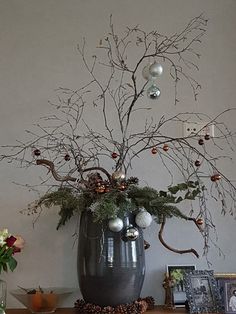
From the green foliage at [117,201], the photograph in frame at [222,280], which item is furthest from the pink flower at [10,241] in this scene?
the photograph in frame at [222,280]

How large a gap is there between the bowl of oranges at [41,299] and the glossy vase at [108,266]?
4.8 inches

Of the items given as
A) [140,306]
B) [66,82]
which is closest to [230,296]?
[140,306]

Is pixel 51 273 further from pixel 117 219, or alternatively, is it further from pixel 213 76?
pixel 213 76

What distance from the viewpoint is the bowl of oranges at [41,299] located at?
1.62m

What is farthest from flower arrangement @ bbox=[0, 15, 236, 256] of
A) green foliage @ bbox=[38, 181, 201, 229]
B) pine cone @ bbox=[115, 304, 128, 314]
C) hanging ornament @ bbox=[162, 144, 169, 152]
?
pine cone @ bbox=[115, 304, 128, 314]

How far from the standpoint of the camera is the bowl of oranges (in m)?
1.62

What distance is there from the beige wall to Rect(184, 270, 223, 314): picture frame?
190mm

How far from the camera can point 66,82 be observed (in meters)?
1.98

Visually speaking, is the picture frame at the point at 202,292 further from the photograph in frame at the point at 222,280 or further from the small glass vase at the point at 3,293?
the small glass vase at the point at 3,293

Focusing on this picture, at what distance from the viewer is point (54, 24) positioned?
2.04m

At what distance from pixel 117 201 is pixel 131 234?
13 centimetres

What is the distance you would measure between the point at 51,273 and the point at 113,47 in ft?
3.29

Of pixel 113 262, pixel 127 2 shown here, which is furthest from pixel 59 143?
pixel 127 2

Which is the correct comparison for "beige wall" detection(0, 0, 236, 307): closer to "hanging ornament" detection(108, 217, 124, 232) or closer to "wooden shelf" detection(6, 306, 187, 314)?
"wooden shelf" detection(6, 306, 187, 314)
